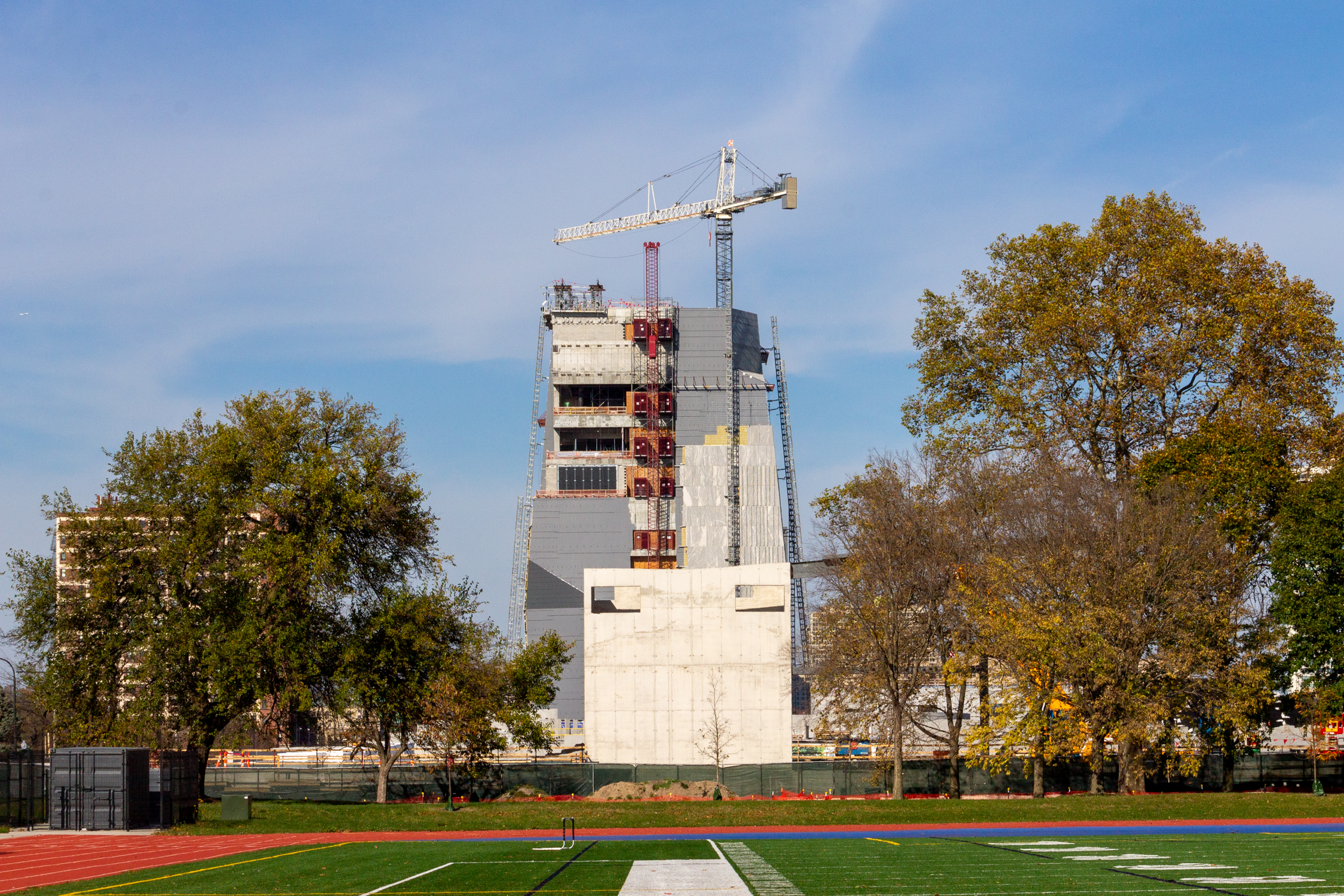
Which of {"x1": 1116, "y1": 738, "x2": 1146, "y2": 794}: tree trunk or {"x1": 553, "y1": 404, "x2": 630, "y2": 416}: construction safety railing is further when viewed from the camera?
{"x1": 553, "y1": 404, "x2": 630, "y2": 416}: construction safety railing

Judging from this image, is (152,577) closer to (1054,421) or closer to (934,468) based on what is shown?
(934,468)

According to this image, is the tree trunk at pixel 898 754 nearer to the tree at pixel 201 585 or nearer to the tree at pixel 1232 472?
the tree at pixel 1232 472

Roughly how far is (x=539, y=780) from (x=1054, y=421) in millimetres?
29106

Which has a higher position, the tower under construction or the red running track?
the tower under construction

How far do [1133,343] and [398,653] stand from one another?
110ft

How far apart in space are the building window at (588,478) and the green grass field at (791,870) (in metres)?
107

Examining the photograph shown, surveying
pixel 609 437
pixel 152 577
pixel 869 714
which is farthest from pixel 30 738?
pixel 869 714

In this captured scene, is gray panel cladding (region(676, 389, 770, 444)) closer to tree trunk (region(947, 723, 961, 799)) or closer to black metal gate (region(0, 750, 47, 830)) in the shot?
tree trunk (region(947, 723, 961, 799))

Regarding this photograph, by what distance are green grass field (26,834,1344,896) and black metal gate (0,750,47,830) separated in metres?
13.6

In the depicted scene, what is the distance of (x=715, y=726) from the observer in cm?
6406

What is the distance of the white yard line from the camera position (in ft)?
64.5

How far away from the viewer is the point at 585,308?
14800cm

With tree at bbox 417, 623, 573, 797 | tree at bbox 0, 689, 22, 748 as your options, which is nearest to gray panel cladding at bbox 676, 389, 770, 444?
tree at bbox 0, 689, 22, 748

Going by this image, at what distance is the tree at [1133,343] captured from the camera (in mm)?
50469
